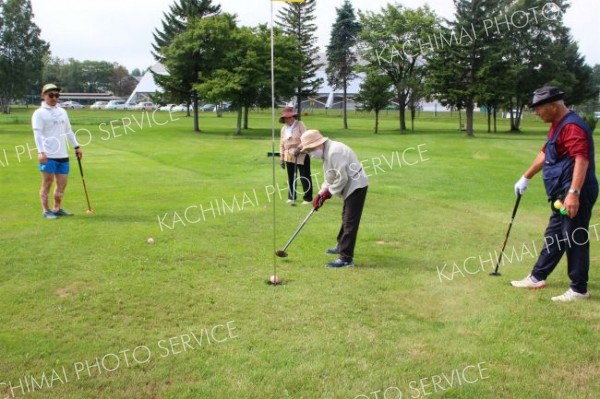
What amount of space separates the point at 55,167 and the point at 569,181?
8.24m

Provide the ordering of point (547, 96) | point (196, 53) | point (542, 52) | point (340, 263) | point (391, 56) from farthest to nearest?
point (542, 52) → point (391, 56) → point (196, 53) → point (340, 263) → point (547, 96)

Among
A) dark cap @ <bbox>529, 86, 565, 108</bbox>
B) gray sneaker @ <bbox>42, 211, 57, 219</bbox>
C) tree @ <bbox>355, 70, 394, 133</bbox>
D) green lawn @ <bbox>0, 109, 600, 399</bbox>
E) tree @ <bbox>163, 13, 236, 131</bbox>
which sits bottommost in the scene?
green lawn @ <bbox>0, 109, 600, 399</bbox>

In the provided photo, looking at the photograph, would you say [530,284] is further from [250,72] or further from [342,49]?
[342,49]

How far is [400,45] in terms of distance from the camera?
4853 cm

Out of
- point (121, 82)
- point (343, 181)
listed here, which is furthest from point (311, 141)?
point (121, 82)

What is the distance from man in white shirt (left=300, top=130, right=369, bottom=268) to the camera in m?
7.20

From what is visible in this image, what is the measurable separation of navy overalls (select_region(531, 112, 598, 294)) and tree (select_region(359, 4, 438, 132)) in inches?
1707

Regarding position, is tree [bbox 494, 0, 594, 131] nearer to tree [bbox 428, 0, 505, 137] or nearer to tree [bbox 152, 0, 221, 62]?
tree [bbox 428, 0, 505, 137]

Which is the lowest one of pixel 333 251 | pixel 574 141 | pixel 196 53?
pixel 333 251

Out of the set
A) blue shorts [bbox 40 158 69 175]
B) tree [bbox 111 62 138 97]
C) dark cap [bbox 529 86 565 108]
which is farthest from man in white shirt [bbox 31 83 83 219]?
tree [bbox 111 62 138 97]

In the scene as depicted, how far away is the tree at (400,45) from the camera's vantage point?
159ft

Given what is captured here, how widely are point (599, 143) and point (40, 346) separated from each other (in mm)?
38943

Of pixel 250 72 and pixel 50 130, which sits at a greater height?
pixel 250 72

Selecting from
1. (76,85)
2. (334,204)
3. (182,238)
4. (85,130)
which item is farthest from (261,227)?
(76,85)
